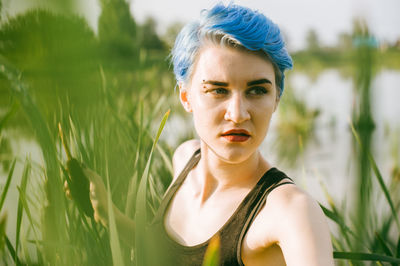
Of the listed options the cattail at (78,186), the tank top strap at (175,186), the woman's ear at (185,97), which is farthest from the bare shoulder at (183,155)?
the cattail at (78,186)

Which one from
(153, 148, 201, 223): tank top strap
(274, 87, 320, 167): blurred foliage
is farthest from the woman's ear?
(274, 87, 320, 167): blurred foliage

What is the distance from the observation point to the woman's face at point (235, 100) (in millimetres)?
536

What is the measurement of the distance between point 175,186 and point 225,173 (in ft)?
0.54

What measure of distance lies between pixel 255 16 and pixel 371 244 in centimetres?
44

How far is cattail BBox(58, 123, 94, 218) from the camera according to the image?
0.30m

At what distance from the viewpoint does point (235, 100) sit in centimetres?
53

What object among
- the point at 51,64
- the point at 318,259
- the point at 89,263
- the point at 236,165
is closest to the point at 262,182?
the point at 236,165

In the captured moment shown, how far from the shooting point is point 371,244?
658mm

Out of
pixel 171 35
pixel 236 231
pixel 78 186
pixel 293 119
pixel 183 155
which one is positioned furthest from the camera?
pixel 293 119

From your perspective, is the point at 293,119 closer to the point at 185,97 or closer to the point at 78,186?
the point at 185,97

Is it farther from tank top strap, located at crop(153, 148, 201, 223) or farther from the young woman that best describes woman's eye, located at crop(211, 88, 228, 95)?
tank top strap, located at crop(153, 148, 201, 223)

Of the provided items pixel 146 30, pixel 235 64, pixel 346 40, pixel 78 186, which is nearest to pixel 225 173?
pixel 235 64

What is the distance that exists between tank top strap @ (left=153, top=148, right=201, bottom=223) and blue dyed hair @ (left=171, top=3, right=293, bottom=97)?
21cm

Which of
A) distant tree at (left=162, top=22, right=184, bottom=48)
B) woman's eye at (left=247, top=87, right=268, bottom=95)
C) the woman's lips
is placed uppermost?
distant tree at (left=162, top=22, right=184, bottom=48)
